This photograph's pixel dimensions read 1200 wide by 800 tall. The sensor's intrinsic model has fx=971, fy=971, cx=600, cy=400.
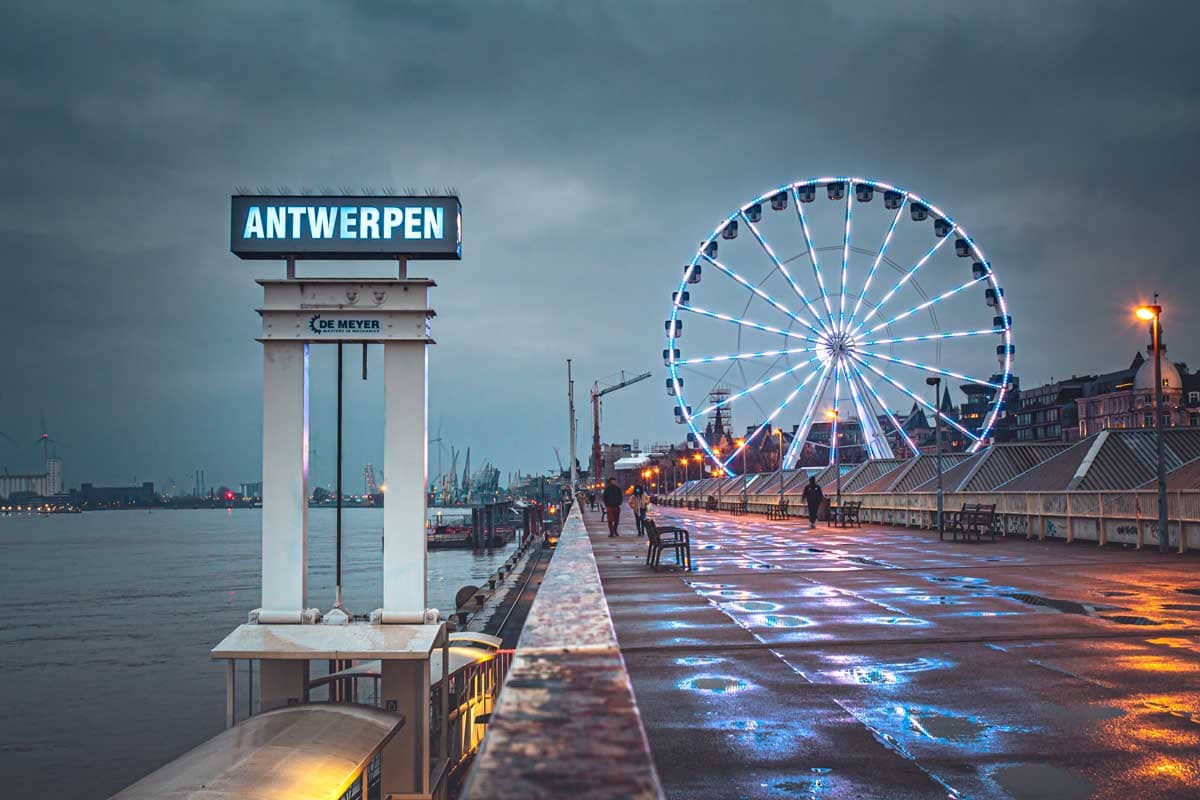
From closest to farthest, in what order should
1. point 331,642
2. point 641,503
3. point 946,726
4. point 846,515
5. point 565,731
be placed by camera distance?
point 565,731 → point 946,726 → point 331,642 → point 641,503 → point 846,515

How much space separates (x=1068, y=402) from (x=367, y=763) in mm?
154399

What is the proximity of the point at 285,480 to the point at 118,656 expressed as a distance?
130ft

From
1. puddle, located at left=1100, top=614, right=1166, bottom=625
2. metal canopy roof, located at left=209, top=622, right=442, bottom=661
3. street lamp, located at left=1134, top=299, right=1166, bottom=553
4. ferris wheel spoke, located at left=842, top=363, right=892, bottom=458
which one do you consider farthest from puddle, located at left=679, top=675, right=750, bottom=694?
ferris wheel spoke, located at left=842, top=363, right=892, bottom=458

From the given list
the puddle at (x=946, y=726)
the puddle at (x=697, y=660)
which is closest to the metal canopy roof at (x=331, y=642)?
the puddle at (x=697, y=660)

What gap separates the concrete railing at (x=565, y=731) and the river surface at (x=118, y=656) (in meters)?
29.3

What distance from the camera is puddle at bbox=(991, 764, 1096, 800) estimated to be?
538 centimetres

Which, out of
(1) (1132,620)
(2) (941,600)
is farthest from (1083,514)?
(1) (1132,620)

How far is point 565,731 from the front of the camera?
203 cm

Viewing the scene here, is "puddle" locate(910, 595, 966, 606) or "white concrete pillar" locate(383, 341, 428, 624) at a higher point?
"white concrete pillar" locate(383, 341, 428, 624)

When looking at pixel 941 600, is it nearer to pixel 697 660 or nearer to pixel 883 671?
pixel 883 671

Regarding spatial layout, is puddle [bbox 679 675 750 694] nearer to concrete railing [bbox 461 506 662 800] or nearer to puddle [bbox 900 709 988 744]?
puddle [bbox 900 709 988 744]

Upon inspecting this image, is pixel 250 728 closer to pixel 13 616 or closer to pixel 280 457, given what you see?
pixel 280 457

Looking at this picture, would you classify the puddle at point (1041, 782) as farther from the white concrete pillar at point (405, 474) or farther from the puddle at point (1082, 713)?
the white concrete pillar at point (405, 474)

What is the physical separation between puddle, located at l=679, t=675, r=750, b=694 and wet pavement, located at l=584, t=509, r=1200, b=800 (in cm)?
3
